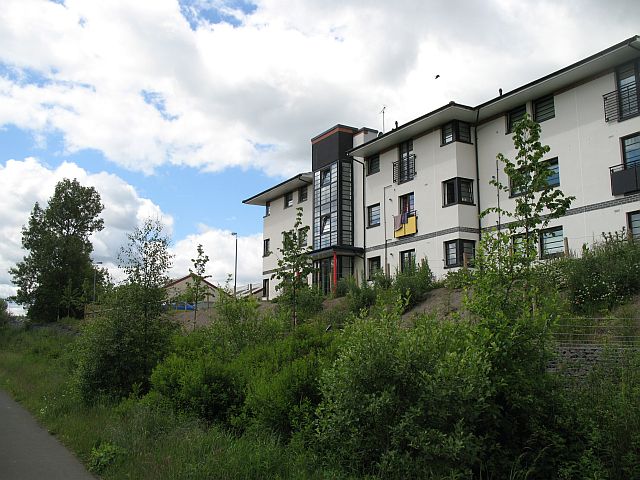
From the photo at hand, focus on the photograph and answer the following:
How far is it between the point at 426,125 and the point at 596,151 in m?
9.38

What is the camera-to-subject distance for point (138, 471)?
7184mm

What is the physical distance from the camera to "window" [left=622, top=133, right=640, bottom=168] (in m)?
22.3

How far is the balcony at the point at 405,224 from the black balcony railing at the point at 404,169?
6.84 ft

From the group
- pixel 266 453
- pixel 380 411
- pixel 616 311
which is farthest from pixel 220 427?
pixel 616 311

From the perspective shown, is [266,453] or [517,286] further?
[517,286]

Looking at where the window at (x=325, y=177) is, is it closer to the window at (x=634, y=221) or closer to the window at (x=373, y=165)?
the window at (x=373, y=165)

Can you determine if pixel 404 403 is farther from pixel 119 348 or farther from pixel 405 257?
pixel 405 257

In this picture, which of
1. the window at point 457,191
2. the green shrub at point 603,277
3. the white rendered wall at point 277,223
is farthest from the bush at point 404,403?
the white rendered wall at point 277,223

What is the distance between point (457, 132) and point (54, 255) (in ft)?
108

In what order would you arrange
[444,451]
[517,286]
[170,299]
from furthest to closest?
[170,299] → [517,286] → [444,451]

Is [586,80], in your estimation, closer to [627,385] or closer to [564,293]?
[564,293]

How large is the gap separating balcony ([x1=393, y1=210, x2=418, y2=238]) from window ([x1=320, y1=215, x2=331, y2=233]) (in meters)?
5.88

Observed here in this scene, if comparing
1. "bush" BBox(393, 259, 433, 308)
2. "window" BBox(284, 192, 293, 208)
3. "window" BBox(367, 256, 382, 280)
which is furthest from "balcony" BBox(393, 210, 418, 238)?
"window" BBox(284, 192, 293, 208)

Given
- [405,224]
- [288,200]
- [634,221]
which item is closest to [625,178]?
[634,221]
